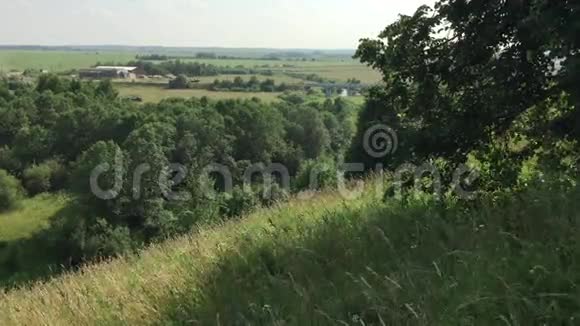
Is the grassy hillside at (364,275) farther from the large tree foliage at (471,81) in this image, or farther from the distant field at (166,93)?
the distant field at (166,93)

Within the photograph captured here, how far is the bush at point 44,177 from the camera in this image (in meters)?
58.7

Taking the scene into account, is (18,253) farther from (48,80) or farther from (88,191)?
(48,80)

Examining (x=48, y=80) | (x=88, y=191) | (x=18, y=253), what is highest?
(x=48, y=80)

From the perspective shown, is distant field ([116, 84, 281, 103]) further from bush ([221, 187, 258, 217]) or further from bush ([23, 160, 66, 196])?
bush ([221, 187, 258, 217])

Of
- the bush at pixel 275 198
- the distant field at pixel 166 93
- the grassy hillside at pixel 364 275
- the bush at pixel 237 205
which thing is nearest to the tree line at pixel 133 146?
the bush at pixel 237 205

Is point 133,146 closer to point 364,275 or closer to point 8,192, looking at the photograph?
point 8,192

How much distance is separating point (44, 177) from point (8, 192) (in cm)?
602

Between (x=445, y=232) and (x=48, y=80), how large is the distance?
94503mm

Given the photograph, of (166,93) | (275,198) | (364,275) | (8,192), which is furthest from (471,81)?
(166,93)

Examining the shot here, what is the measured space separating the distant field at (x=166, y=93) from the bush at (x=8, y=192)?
35.9 metres

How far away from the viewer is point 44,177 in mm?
59344

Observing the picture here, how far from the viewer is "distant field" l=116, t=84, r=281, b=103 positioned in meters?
94.7

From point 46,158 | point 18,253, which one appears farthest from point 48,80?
point 18,253

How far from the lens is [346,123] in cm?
7912
